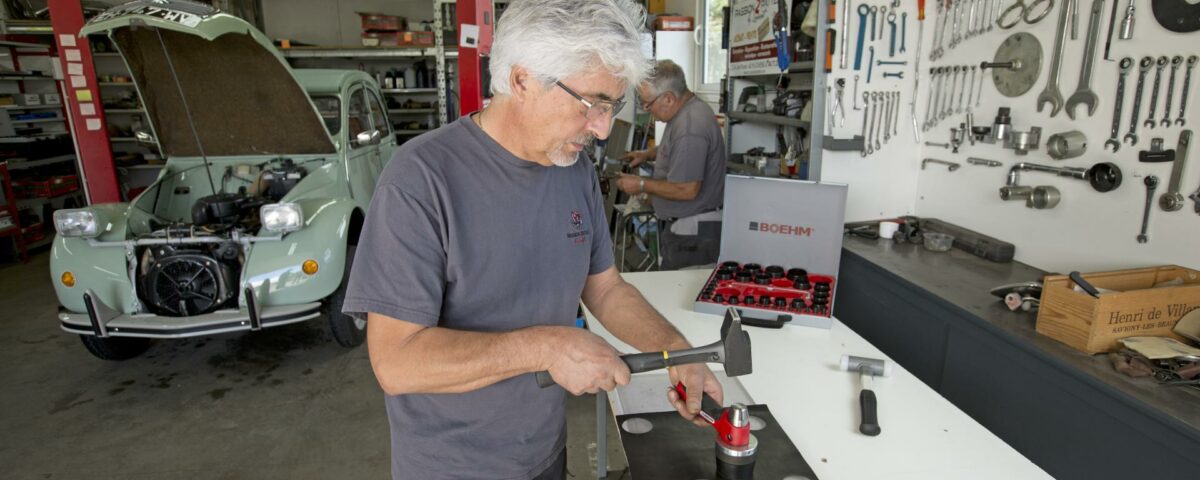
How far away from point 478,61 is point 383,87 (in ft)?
13.9

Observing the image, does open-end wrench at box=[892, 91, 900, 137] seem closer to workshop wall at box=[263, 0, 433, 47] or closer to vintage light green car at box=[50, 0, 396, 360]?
vintage light green car at box=[50, 0, 396, 360]

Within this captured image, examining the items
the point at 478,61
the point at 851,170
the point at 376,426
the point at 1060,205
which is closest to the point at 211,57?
the point at 478,61

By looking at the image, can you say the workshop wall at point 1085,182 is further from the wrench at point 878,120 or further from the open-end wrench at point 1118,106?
the wrench at point 878,120

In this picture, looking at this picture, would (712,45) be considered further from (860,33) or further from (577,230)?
(577,230)

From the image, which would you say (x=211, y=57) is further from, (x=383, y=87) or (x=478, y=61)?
(x=383, y=87)

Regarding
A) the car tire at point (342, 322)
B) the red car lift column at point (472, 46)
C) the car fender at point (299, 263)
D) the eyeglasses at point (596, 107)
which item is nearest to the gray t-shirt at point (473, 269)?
the eyeglasses at point (596, 107)

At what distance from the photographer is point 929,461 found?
3.85 feet

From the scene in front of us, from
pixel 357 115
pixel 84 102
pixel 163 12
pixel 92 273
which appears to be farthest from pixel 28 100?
pixel 163 12

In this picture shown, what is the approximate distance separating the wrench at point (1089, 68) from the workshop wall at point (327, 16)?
23.1 feet

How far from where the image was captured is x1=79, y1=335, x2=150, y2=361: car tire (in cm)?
322

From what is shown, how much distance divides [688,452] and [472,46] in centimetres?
304

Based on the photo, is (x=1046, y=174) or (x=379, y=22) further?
(x=379, y=22)

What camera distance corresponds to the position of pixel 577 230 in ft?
3.83

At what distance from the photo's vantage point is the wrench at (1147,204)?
1783 millimetres
